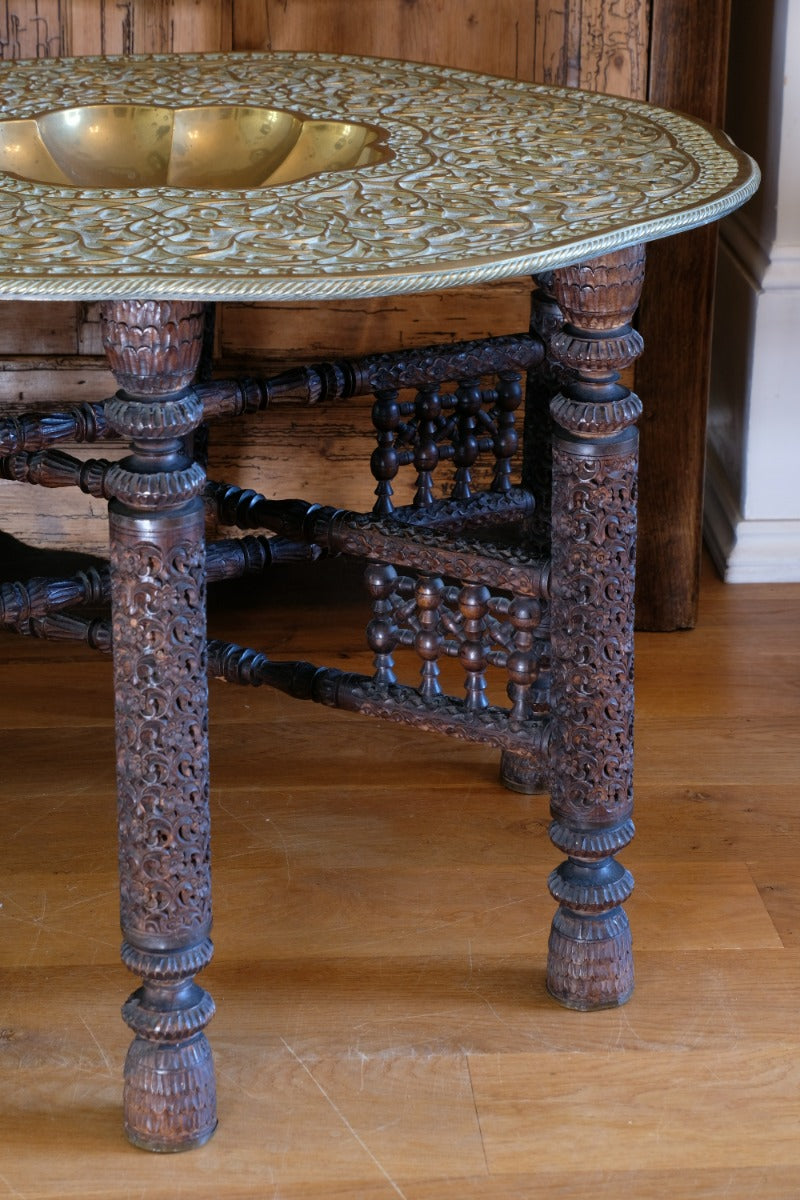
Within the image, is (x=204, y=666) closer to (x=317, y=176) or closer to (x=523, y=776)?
(x=317, y=176)

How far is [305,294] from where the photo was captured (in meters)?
1.19

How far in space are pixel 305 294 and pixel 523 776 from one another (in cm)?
93

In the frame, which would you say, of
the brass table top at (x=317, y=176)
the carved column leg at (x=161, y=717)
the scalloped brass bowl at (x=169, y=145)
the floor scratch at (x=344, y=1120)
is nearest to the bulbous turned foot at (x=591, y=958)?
the floor scratch at (x=344, y=1120)

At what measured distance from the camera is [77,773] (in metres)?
2.02

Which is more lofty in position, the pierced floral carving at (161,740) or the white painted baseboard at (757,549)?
the pierced floral carving at (161,740)

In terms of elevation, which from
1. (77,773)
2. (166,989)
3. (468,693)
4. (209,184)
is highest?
(209,184)

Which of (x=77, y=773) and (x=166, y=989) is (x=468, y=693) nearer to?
(x=166, y=989)

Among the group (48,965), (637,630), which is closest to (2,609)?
(48,965)

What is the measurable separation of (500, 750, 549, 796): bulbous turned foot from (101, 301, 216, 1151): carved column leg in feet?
2.13

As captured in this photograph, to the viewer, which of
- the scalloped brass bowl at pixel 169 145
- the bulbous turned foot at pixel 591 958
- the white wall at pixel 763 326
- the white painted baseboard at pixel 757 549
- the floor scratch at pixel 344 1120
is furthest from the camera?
the white painted baseboard at pixel 757 549

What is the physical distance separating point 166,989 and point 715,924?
63 cm

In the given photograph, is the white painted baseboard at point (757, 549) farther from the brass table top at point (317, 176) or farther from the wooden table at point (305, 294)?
the brass table top at point (317, 176)

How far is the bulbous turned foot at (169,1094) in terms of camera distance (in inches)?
54.8

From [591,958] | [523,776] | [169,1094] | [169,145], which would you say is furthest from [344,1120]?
[169,145]
